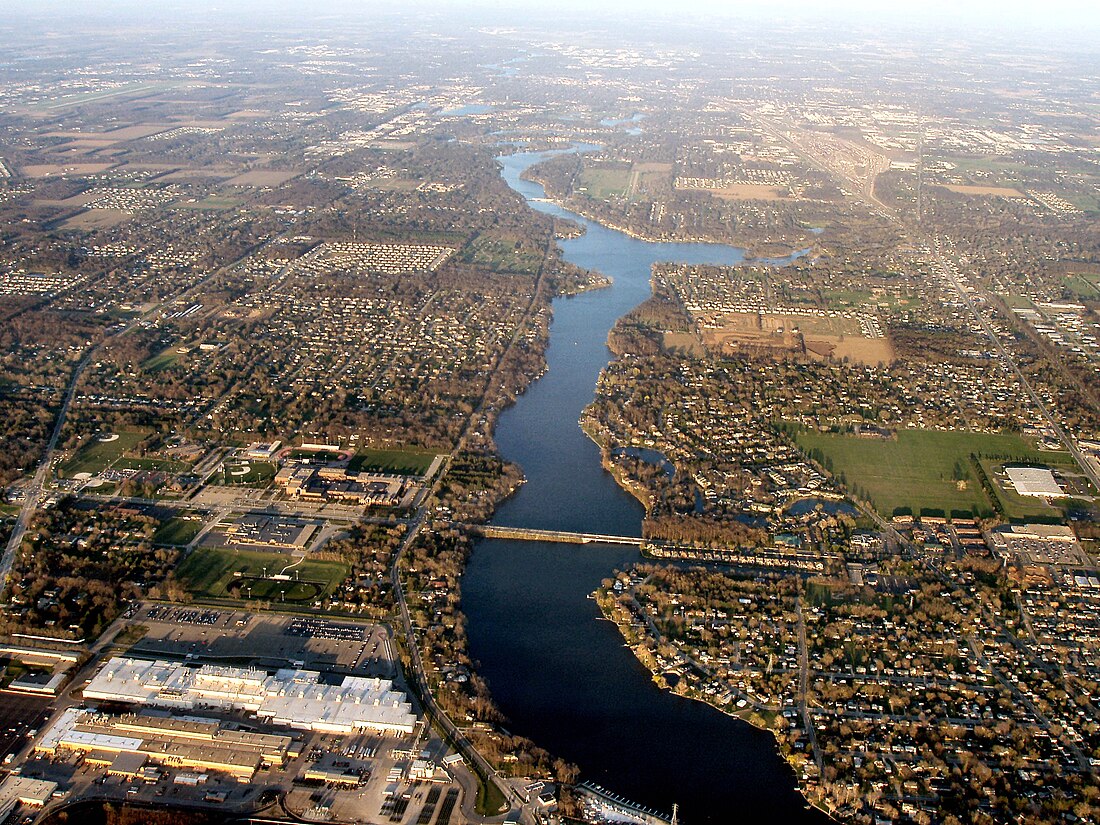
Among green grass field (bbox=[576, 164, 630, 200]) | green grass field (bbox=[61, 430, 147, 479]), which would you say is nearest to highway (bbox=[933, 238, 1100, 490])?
green grass field (bbox=[576, 164, 630, 200])

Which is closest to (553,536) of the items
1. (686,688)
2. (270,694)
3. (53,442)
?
(686,688)

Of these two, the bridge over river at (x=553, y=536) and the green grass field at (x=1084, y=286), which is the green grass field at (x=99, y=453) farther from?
the green grass field at (x=1084, y=286)

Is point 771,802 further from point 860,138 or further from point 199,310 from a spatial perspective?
point 860,138

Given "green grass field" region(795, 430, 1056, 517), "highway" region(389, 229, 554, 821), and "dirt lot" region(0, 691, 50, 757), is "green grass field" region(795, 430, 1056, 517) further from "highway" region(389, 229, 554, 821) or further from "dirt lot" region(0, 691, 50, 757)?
"dirt lot" region(0, 691, 50, 757)

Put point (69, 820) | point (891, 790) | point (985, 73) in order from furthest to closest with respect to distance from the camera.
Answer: point (985, 73) → point (891, 790) → point (69, 820)

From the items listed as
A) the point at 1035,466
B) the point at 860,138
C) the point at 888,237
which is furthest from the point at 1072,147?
the point at 1035,466

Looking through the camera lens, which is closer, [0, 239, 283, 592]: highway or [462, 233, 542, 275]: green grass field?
[0, 239, 283, 592]: highway
